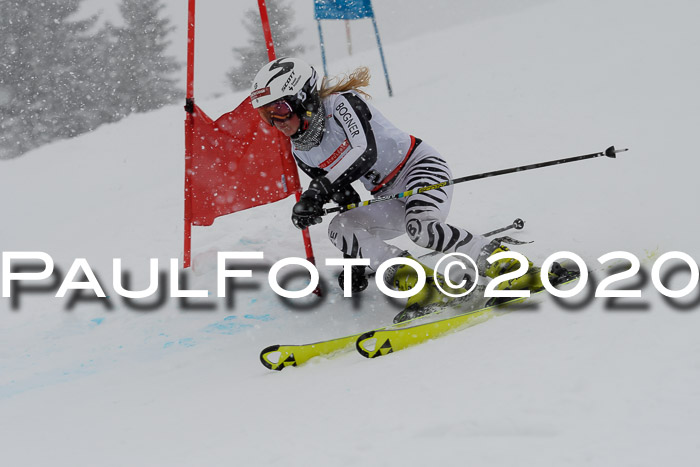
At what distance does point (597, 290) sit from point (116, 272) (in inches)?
157

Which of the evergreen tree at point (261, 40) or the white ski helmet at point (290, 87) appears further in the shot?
the evergreen tree at point (261, 40)

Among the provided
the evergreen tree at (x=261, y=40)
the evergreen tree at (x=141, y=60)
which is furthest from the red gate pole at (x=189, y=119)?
the evergreen tree at (x=261, y=40)

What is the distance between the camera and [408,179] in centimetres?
399

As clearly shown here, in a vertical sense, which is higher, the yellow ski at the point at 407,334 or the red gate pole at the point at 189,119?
the red gate pole at the point at 189,119

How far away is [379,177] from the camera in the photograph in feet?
13.3

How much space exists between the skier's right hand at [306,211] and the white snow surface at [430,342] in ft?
2.47

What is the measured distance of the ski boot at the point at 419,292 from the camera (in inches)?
141

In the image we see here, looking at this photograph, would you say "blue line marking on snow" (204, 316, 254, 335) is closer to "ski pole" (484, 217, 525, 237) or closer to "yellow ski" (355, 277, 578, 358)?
"yellow ski" (355, 277, 578, 358)

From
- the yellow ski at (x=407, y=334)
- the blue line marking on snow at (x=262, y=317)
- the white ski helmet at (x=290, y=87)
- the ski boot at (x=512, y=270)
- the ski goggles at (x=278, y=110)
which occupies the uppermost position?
the white ski helmet at (x=290, y=87)

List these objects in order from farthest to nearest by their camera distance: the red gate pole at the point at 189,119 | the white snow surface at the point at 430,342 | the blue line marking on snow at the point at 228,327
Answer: the red gate pole at the point at 189,119 < the blue line marking on snow at the point at 228,327 < the white snow surface at the point at 430,342

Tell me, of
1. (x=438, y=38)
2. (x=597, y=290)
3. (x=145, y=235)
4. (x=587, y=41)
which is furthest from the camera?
(x=438, y=38)

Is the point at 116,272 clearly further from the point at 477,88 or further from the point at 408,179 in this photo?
the point at 477,88

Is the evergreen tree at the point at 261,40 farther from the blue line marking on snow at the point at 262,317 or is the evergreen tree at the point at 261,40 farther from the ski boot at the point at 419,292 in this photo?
the ski boot at the point at 419,292

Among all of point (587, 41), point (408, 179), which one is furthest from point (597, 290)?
point (587, 41)
